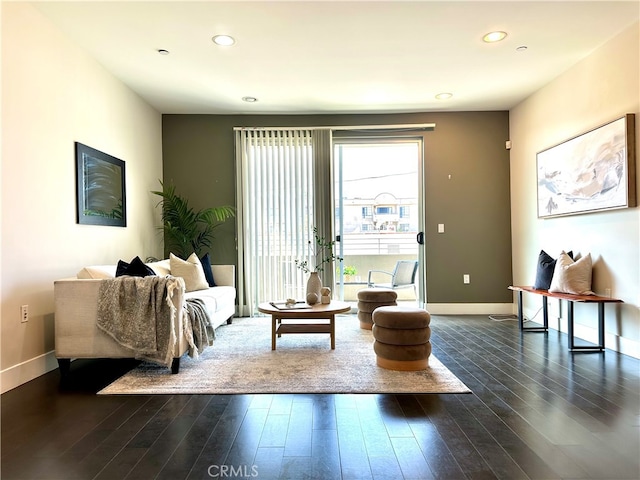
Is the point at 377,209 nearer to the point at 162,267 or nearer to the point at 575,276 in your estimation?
the point at 575,276

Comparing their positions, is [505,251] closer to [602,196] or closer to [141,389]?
[602,196]

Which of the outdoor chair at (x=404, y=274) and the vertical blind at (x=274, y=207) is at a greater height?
the vertical blind at (x=274, y=207)

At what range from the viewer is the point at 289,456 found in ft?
5.65

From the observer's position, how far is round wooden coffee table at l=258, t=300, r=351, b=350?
3.38 meters

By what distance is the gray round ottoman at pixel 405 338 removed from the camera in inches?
110

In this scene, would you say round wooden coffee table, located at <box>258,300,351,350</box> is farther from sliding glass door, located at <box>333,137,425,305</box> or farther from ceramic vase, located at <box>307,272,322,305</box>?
sliding glass door, located at <box>333,137,425,305</box>

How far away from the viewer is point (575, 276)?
3.50 metres

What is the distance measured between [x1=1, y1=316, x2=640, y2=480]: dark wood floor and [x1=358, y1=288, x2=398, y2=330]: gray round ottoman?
1.39 metres

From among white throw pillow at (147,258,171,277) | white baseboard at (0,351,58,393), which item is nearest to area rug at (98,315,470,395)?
white baseboard at (0,351,58,393)

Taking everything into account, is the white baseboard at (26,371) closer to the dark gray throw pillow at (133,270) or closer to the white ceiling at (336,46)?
the dark gray throw pillow at (133,270)

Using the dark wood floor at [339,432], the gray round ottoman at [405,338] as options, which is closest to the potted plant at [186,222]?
the dark wood floor at [339,432]

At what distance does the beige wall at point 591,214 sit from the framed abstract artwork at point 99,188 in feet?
15.5

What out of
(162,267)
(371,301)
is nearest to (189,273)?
(162,267)

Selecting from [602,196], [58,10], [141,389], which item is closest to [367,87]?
Result: [602,196]
